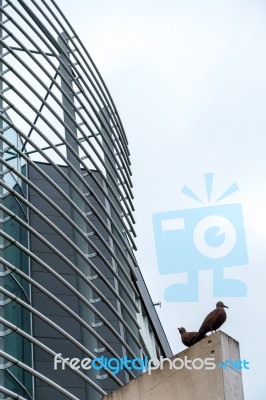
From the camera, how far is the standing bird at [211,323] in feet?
54.1

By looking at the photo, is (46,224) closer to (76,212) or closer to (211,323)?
(76,212)

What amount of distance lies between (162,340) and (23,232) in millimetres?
11846

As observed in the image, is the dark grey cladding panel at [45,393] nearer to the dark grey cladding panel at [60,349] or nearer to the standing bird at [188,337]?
the dark grey cladding panel at [60,349]

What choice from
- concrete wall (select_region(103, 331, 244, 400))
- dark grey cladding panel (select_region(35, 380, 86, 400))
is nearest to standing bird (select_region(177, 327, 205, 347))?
concrete wall (select_region(103, 331, 244, 400))

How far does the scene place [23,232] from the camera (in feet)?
91.6

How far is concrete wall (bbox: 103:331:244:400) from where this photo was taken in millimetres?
15671

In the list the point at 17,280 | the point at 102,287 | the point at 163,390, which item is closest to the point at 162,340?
the point at 102,287

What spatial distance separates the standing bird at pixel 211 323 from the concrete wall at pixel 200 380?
14.4 inches

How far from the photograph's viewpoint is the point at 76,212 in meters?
25.1

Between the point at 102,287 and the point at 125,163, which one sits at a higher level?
the point at 125,163

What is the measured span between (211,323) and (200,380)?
955mm

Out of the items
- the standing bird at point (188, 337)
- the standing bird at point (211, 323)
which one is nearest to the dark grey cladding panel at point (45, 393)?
the standing bird at point (188, 337)

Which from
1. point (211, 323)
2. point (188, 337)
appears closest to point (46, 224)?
point (188, 337)

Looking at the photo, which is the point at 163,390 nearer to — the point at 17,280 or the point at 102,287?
the point at 17,280
